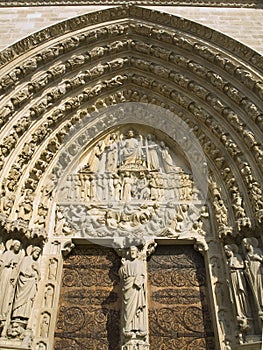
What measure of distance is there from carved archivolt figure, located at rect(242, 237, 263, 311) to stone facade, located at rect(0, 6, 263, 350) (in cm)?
2

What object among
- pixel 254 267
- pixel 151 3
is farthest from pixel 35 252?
pixel 151 3

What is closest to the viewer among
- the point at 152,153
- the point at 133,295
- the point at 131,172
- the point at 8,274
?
the point at 8,274

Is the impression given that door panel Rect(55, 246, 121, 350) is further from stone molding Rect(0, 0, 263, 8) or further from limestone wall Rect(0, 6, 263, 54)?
stone molding Rect(0, 0, 263, 8)

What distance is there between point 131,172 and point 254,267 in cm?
254

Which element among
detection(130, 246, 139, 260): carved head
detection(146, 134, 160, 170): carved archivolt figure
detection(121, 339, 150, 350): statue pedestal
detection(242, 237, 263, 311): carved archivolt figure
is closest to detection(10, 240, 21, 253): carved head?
detection(130, 246, 139, 260): carved head

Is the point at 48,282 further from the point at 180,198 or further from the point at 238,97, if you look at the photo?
the point at 238,97

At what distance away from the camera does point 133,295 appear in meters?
4.71

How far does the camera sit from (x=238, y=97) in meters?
5.86

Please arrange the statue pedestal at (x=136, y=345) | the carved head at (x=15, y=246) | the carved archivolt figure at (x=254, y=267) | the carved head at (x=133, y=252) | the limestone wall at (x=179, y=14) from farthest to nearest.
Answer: the limestone wall at (x=179, y=14)
the carved head at (x=133, y=252)
the carved head at (x=15, y=246)
the carved archivolt figure at (x=254, y=267)
the statue pedestal at (x=136, y=345)

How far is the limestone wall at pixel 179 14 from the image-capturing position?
6246mm

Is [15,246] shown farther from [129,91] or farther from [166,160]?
[129,91]

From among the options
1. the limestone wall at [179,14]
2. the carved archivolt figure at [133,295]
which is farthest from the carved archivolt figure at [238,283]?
the limestone wall at [179,14]

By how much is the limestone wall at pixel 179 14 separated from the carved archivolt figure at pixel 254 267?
10.5 ft

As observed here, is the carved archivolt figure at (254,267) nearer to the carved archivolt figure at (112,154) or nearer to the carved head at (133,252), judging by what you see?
the carved head at (133,252)
